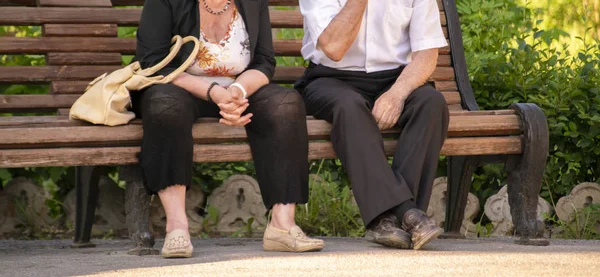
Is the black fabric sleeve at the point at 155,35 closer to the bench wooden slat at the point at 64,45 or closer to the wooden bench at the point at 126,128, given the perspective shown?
the wooden bench at the point at 126,128

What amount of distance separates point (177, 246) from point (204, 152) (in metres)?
0.42

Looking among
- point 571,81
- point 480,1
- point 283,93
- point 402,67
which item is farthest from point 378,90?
point 480,1

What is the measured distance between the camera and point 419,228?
4453mm

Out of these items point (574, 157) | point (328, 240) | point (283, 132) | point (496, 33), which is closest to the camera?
point (283, 132)

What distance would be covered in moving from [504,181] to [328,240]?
1286mm

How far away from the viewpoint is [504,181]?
612cm

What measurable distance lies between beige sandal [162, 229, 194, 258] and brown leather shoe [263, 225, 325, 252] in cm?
34

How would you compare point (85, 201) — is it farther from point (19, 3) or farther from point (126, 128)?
point (19, 3)

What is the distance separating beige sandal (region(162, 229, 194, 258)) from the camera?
4.38 meters

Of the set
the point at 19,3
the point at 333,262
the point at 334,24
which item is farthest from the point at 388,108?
the point at 19,3

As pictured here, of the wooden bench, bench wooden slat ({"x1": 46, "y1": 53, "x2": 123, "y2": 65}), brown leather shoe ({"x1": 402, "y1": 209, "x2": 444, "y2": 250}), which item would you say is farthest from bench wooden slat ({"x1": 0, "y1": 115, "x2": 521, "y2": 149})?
bench wooden slat ({"x1": 46, "y1": 53, "x2": 123, "y2": 65})

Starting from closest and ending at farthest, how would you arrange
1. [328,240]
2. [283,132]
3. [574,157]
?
[283,132]
[328,240]
[574,157]

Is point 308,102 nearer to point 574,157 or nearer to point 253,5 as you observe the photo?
point 253,5

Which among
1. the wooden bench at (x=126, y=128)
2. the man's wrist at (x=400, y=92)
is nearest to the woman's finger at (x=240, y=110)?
the wooden bench at (x=126, y=128)
